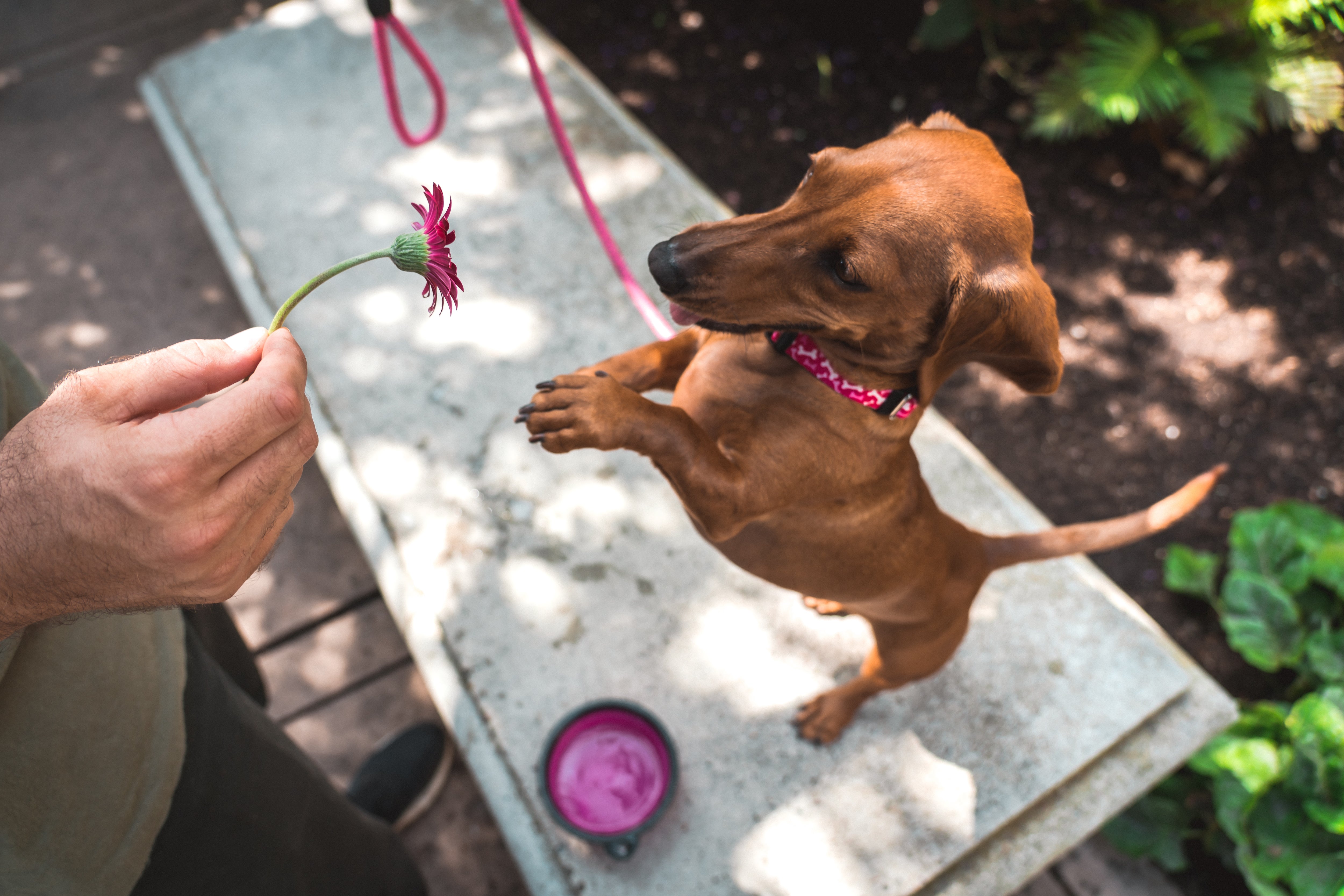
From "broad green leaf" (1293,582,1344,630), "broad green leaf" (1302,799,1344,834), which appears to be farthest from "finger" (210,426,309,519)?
"broad green leaf" (1293,582,1344,630)

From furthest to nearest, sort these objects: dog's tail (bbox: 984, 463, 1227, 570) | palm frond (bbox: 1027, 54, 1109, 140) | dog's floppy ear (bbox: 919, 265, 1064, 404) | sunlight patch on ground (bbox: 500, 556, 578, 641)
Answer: palm frond (bbox: 1027, 54, 1109, 140)
sunlight patch on ground (bbox: 500, 556, 578, 641)
dog's tail (bbox: 984, 463, 1227, 570)
dog's floppy ear (bbox: 919, 265, 1064, 404)

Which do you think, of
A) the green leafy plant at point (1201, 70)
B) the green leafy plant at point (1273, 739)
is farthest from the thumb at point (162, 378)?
the green leafy plant at point (1201, 70)

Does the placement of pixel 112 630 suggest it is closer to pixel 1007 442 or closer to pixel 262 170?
pixel 262 170

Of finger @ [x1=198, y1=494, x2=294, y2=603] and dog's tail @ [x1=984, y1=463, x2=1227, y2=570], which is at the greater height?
finger @ [x1=198, y1=494, x2=294, y2=603]

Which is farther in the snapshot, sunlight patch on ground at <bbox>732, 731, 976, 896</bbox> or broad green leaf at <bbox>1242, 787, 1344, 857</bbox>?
broad green leaf at <bbox>1242, 787, 1344, 857</bbox>

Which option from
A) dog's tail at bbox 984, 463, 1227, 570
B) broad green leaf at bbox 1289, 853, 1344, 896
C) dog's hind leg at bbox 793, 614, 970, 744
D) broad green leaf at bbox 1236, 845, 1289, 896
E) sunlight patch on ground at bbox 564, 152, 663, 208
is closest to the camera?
dog's tail at bbox 984, 463, 1227, 570

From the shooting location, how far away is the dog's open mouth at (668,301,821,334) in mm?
1388

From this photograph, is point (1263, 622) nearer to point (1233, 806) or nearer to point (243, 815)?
point (1233, 806)

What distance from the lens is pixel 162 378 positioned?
1.12 metres

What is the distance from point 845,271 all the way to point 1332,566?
278cm

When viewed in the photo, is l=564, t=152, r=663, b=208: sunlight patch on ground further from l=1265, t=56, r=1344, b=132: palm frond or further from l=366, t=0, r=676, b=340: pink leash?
l=1265, t=56, r=1344, b=132: palm frond

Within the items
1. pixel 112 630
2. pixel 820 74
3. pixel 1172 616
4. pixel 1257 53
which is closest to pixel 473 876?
→ pixel 112 630

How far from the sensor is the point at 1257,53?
13.2 ft

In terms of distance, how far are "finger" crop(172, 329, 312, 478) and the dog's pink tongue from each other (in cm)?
61
